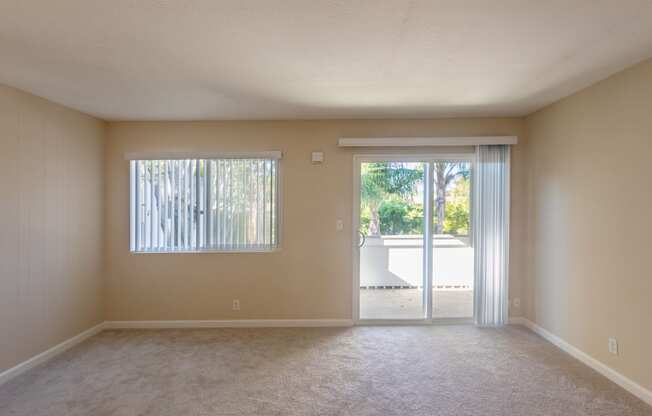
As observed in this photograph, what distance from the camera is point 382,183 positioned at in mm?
3934

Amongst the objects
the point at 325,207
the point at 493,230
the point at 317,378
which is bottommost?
the point at 317,378

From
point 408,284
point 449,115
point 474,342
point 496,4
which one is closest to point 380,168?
point 449,115

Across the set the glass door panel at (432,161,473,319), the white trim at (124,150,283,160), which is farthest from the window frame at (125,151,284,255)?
the glass door panel at (432,161,473,319)

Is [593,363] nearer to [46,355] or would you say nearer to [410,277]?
[410,277]

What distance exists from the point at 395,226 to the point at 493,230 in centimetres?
110

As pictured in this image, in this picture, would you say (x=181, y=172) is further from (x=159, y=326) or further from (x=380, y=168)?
(x=380, y=168)

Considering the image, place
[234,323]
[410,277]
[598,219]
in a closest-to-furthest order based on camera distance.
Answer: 1. [598,219]
2. [234,323]
3. [410,277]

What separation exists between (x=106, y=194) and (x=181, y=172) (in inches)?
36.6

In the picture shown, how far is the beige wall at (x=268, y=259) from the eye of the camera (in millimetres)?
3879

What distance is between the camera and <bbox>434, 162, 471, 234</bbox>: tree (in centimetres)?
390

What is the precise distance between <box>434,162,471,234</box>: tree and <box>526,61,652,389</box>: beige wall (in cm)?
83

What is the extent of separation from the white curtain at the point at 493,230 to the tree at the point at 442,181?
24 centimetres

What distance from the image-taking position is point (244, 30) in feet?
6.21

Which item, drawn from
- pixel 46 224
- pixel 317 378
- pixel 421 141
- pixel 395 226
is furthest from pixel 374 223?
pixel 46 224
